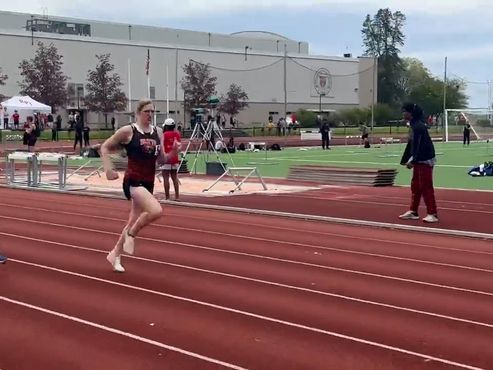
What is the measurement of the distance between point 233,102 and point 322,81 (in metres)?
21.9

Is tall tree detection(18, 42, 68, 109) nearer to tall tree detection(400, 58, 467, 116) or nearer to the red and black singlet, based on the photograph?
tall tree detection(400, 58, 467, 116)

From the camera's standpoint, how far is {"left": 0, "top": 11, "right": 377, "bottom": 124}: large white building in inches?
3177

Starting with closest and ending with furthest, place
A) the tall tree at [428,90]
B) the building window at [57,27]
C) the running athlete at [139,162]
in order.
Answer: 1. the running athlete at [139,162]
2. the building window at [57,27]
3. the tall tree at [428,90]

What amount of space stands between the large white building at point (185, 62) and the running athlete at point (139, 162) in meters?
62.6

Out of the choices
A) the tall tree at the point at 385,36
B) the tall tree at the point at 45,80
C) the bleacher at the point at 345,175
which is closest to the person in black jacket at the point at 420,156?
the bleacher at the point at 345,175

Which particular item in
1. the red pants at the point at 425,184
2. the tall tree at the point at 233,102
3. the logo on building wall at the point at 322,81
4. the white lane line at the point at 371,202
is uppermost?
the logo on building wall at the point at 322,81

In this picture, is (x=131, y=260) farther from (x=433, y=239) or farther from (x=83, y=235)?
(x=433, y=239)

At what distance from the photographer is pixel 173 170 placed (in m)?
19.9

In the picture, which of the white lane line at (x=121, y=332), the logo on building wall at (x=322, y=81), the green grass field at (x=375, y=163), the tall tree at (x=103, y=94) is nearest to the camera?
the white lane line at (x=121, y=332)

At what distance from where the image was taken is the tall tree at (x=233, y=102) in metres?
84.4

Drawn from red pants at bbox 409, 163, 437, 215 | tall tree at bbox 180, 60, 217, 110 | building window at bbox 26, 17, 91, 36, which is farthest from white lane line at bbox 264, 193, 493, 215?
building window at bbox 26, 17, 91, 36

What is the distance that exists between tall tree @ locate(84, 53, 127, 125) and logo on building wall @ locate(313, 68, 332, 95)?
31982mm

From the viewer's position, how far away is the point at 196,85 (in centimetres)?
8169

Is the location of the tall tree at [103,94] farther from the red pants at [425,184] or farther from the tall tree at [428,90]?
the red pants at [425,184]
